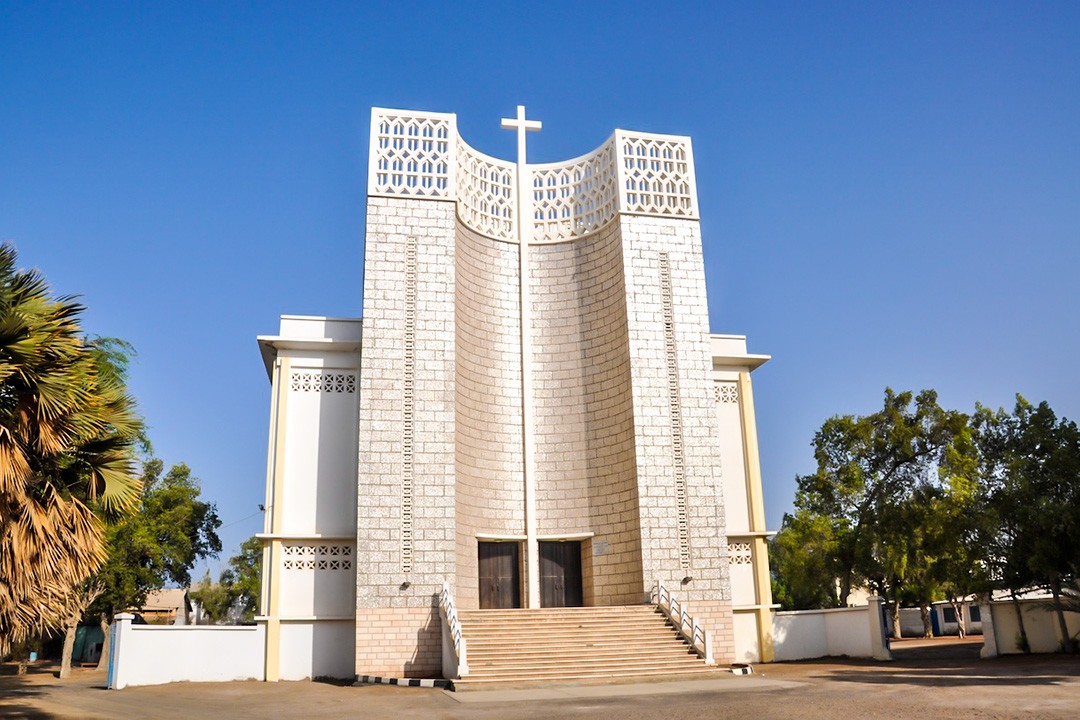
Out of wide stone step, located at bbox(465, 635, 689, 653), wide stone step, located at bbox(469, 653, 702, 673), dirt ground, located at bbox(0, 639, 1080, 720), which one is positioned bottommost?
dirt ground, located at bbox(0, 639, 1080, 720)

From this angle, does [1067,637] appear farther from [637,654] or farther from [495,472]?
[495,472]

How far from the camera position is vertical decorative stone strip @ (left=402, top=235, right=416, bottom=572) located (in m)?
16.8

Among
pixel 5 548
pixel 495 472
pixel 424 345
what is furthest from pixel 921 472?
pixel 5 548

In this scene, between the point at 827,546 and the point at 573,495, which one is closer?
the point at 573,495

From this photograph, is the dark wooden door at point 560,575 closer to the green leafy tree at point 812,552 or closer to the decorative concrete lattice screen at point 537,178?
the decorative concrete lattice screen at point 537,178

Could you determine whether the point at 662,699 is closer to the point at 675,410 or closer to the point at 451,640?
the point at 451,640

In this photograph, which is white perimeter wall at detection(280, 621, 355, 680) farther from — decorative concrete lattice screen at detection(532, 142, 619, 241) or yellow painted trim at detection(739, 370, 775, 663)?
decorative concrete lattice screen at detection(532, 142, 619, 241)

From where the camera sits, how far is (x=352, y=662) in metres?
17.2

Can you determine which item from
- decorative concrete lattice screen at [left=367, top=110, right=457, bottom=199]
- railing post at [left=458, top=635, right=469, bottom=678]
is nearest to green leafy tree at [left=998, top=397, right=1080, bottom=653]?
railing post at [left=458, top=635, right=469, bottom=678]

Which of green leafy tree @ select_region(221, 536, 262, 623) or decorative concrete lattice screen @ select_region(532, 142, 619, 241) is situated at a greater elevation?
decorative concrete lattice screen @ select_region(532, 142, 619, 241)

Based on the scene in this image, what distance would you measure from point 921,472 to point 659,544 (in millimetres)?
14565

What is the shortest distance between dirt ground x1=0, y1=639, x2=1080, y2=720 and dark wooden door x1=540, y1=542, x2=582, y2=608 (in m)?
4.76

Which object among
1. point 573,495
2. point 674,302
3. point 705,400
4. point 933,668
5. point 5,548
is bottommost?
point 933,668

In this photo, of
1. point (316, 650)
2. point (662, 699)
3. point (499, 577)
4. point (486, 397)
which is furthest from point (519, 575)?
point (662, 699)
